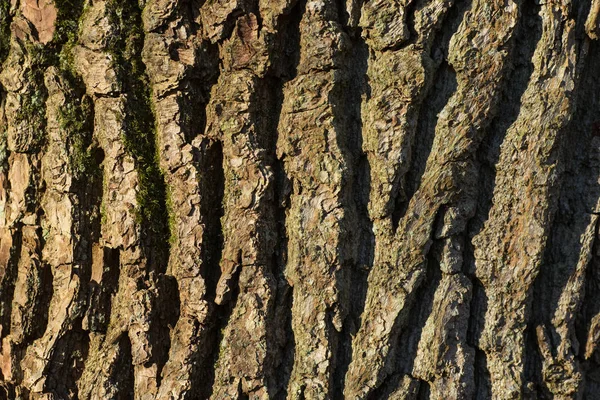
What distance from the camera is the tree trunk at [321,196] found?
6.49ft

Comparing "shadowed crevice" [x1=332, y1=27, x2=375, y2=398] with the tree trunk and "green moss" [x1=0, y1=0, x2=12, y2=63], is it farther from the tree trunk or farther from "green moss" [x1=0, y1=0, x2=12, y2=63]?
"green moss" [x1=0, y1=0, x2=12, y2=63]

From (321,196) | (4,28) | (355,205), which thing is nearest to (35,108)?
(4,28)

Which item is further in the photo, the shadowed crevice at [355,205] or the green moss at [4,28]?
the green moss at [4,28]

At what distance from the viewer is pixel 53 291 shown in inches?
85.4

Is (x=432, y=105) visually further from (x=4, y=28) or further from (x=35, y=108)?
(x=4, y=28)

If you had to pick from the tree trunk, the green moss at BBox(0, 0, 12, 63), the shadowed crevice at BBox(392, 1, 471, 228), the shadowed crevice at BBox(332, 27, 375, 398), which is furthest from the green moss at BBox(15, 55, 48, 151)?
the shadowed crevice at BBox(392, 1, 471, 228)

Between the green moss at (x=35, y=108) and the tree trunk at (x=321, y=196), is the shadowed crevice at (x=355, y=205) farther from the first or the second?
the green moss at (x=35, y=108)

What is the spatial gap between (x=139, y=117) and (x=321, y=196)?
25.0 inches

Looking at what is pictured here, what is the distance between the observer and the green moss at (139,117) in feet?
6.82

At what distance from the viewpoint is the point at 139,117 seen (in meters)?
2.10

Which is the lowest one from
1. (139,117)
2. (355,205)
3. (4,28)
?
(355,205)

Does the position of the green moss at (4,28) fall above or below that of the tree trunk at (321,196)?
above

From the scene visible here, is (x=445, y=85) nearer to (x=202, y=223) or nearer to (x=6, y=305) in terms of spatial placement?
(x=202, y=223)

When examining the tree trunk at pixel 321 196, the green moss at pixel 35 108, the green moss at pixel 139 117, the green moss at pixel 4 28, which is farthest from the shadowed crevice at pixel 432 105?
the green moss at pixel 4 28
